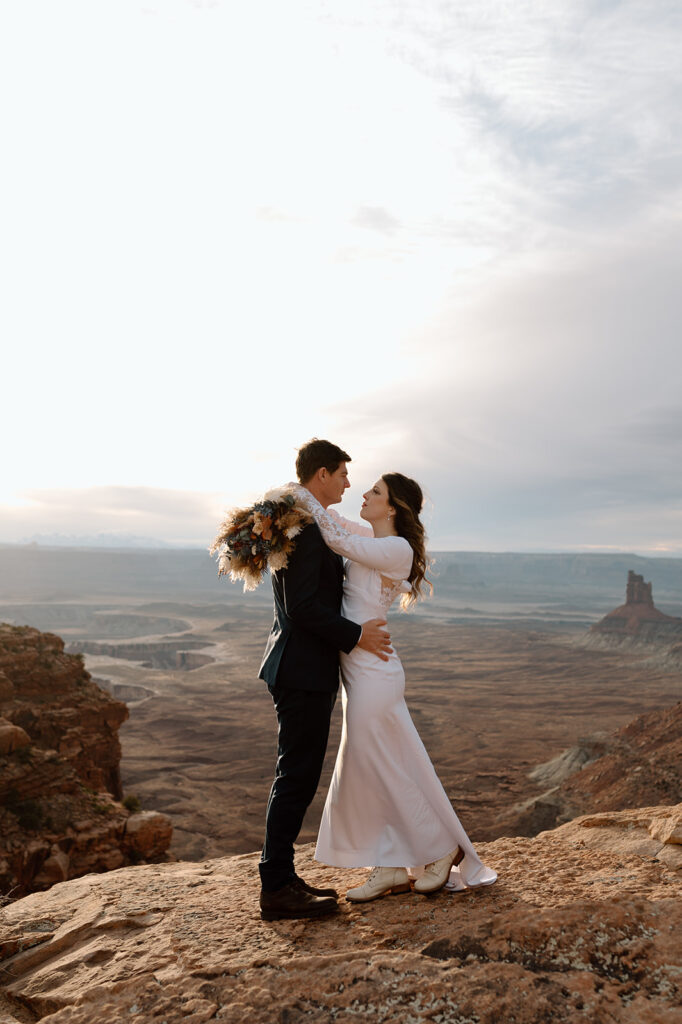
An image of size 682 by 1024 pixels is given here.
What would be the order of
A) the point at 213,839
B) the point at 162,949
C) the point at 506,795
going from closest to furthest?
the point at 162,949 < the point at 213,839 < the point at 506,795

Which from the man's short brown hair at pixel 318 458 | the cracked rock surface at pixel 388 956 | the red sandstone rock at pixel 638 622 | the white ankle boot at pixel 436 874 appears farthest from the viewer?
the red sandstone rock at pixel 638 622

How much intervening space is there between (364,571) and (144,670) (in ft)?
211

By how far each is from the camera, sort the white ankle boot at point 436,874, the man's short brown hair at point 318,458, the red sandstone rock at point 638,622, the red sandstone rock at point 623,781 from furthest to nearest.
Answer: the red sandstone rock at point 638,622 → the red sandstone rock at point 623,781 → the man's short brown hair at point 318,458 → the white ankle boot at point 436,874

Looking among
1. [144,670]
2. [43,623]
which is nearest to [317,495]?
[144,670]

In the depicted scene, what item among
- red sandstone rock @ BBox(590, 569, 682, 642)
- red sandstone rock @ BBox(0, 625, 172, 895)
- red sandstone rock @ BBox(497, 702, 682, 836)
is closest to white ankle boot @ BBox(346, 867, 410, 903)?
red sandstone rock @ BBox(0, 625, 172, 895)

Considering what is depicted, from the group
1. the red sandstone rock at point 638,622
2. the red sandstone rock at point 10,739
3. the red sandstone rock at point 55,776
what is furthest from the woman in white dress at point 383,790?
the red sandstone rock at point 638,622

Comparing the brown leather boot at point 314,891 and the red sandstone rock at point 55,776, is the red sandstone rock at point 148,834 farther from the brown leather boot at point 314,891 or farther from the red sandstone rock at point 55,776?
the brown leather boot at point 314,891

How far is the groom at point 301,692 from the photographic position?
3162 mm

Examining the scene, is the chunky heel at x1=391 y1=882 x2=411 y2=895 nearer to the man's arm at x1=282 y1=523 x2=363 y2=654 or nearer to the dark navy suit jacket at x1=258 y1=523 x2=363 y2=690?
the dark navy suit jacket at x1=258 y1=523 x2=363 y2=690

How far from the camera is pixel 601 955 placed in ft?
8.31

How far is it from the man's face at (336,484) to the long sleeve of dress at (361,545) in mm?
118

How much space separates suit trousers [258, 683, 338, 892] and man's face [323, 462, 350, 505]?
3.10ft

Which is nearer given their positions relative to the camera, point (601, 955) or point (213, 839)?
point (601, 955)

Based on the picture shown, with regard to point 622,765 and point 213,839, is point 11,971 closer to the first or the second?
point 213,839
